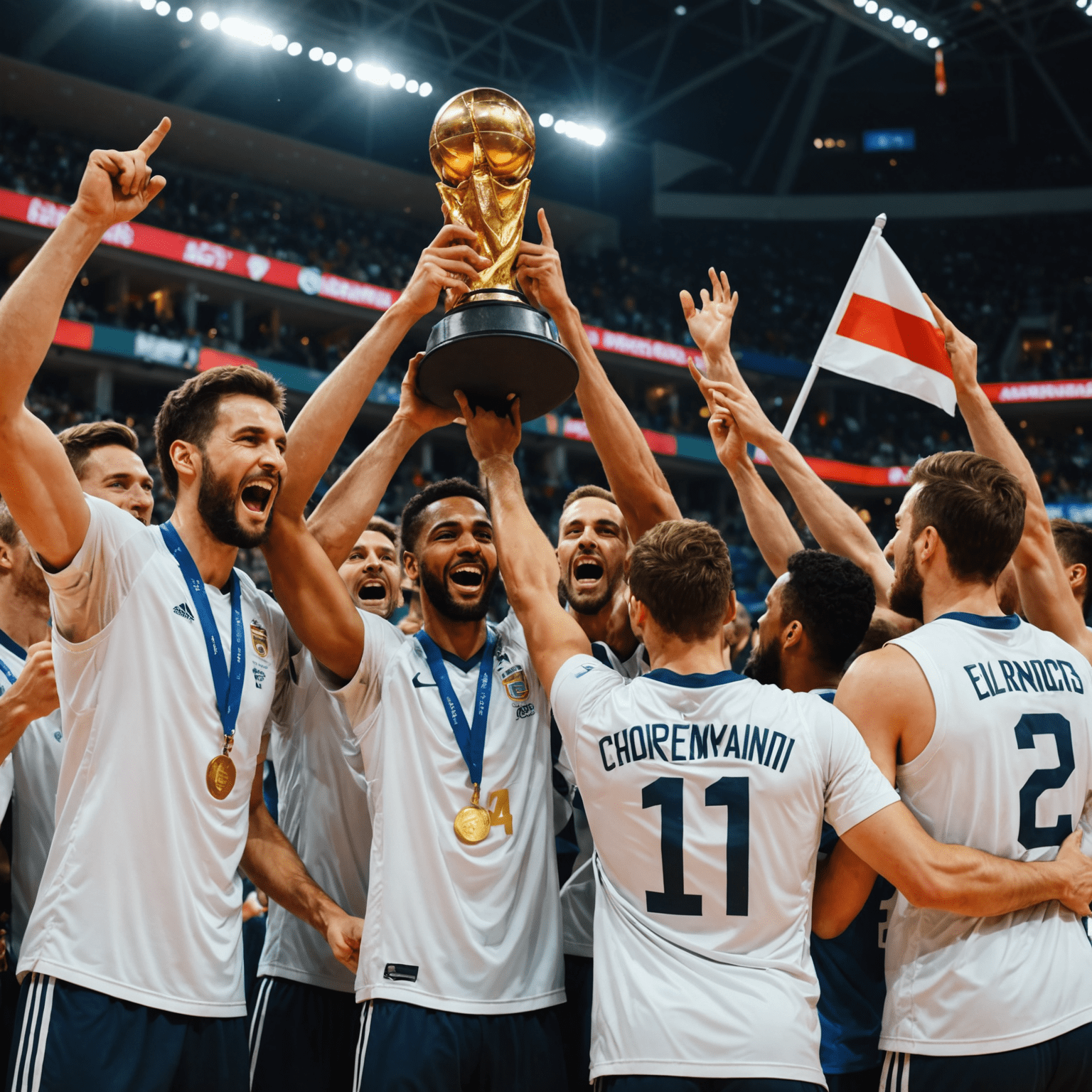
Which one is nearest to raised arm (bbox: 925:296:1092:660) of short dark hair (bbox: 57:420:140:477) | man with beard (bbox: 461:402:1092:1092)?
man with beard (bbox: 461:402:1092:1092)

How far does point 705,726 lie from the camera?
252 cm

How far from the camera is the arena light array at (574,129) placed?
27078 mm

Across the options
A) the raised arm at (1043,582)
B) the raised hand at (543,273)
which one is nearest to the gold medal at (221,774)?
the raised hand at (543,273)

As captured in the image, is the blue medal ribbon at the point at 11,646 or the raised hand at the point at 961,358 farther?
the raised hand at the point at 961,358

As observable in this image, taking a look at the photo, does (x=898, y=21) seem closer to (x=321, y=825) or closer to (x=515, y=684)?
(x=515, y=684)

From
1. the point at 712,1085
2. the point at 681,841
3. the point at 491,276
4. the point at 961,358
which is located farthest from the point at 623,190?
the point at 712,1085

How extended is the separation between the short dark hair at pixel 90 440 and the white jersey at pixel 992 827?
101 inches

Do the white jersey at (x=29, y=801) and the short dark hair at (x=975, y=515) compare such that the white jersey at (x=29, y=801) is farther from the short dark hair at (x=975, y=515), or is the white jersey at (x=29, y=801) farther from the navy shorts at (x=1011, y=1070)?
Result: the short dark hair at (x=975, y=515)

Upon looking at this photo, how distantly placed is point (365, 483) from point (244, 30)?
22.2 metres

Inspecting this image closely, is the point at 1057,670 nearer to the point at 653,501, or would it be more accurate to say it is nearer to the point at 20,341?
the point at 653,501

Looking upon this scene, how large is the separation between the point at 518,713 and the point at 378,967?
78cm

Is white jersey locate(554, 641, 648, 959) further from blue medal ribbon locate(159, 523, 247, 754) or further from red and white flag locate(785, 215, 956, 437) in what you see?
red and white flag locate(785, 215, 956, 437)

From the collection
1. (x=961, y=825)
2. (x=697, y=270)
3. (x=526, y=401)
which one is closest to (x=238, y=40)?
(x=697, y=270)

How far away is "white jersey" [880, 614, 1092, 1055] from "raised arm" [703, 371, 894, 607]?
1102mm
